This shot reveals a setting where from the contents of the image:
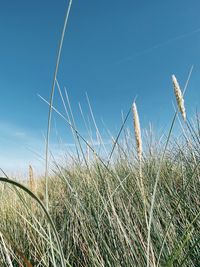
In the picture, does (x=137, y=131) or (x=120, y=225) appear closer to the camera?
(x=120, y=225)

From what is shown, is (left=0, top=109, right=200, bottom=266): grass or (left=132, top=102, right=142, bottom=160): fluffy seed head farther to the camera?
(left=132, top=102, right=142, bottom=160): fluffy seed head

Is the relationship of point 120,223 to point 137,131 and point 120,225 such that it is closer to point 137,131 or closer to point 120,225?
point 120,225

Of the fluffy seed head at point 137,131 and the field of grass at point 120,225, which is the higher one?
the fluffy seed head at point 137,131

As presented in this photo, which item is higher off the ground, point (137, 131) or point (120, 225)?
point (137, 131)

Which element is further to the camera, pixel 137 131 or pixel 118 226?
pixel 137 131

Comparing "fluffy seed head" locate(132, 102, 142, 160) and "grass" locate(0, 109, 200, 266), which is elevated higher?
"fluffy seed head" locate(132, 102, 142, 160)

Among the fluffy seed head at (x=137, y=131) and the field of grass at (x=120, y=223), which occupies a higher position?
the fluffy seed head at (x=137, y=131)

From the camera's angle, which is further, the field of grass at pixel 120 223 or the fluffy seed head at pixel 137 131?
the fluffy seed head at pixel 137 131

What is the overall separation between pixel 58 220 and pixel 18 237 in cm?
32

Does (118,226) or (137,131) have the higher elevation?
(137,131)

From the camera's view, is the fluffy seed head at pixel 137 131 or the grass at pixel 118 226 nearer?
the grass at pixel 118 226

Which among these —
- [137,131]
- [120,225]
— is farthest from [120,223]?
[137,131]

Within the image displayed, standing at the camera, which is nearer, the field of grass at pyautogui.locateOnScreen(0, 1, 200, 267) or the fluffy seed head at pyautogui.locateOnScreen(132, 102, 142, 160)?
the field of grass at pyautogui.locateOnScreen(0, 1, 200, 267)

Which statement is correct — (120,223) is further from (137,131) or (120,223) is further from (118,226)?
(137,131)
